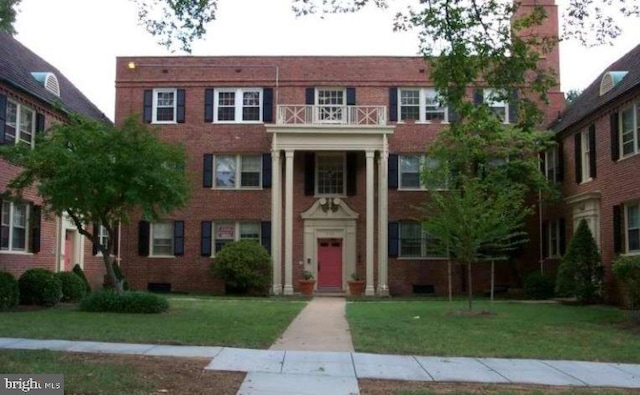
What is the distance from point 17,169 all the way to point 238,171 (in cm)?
976

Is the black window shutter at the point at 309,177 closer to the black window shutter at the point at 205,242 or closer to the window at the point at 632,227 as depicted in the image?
the black window shutter at the point at 205,242

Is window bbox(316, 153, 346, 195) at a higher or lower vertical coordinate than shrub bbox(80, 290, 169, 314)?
higher

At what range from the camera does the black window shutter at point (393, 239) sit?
27828mm

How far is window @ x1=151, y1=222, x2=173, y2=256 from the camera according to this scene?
1124 inches

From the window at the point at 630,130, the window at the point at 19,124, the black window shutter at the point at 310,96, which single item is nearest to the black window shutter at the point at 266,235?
the black window shutter at the point at 310,96

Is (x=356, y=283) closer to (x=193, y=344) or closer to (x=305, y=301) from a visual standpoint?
(x=305, y=301)

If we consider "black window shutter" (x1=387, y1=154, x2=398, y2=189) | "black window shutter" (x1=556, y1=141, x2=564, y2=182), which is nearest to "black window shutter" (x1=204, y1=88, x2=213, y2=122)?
"black window shutter" (x1=387, y1=154, x2=398, y2=189)

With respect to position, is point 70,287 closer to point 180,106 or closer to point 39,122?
point 39,122

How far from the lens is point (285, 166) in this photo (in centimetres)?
2795

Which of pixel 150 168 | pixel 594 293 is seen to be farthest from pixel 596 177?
pixel 150 168

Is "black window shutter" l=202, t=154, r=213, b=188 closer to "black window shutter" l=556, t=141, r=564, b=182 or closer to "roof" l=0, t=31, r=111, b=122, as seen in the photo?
"roof" l=0, t=31, r=111, b=122

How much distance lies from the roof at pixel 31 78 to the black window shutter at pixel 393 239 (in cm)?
1249

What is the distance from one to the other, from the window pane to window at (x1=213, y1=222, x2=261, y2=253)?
1.60 meters

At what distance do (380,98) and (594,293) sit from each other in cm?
1137
